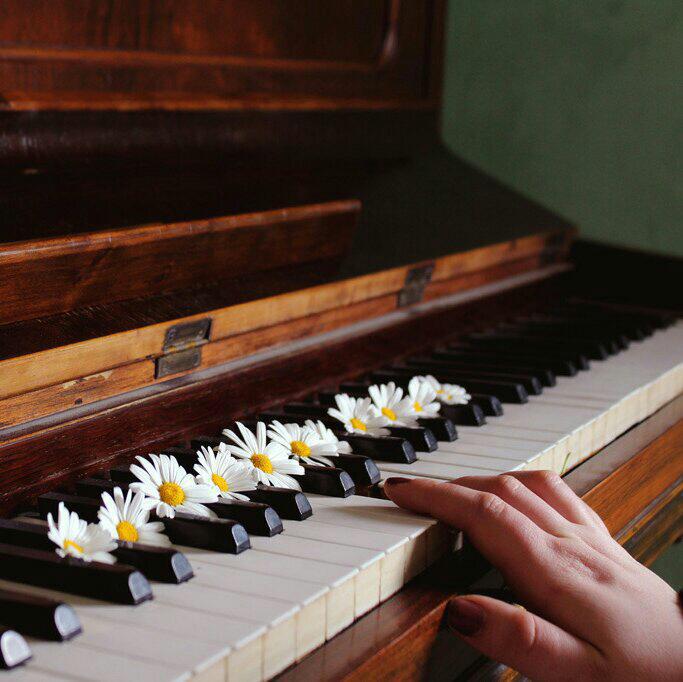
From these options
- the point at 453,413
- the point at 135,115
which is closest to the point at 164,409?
the point at 453,413

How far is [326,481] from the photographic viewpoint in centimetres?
136

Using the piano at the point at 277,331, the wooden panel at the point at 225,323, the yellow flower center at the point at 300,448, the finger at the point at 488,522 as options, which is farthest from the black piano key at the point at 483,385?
the finger at the point at 488,522

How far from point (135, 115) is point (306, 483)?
2.99ft

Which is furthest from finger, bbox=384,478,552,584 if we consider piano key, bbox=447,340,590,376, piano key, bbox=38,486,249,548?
piano key, bbox=447,340,590,376

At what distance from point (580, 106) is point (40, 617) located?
9.44ft

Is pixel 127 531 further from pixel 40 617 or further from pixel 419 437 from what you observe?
pixel 419 437

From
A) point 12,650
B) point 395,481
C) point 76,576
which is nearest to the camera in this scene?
point 12,650

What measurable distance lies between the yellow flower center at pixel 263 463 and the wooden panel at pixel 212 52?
0.76 m

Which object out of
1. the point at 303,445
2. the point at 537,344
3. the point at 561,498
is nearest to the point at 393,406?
the point at 303,445

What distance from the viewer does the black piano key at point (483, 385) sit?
1.91 m

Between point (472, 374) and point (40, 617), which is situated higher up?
point (40, 617)

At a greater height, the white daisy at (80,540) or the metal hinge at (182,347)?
the metal hinge at (182,347)

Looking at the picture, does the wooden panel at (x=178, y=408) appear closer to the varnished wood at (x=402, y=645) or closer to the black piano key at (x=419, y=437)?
the black piano key at (x=419, y=437)

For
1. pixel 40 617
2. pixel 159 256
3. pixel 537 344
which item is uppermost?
pixel 159 256
